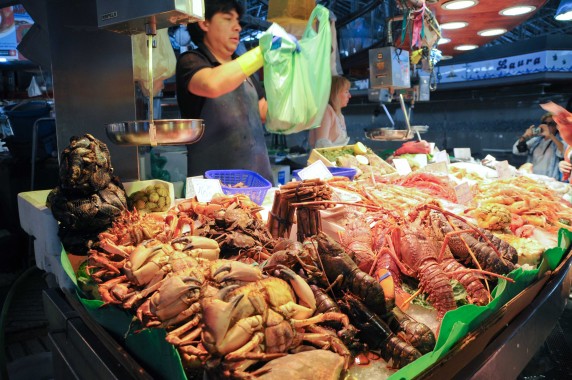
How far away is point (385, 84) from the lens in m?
4.25

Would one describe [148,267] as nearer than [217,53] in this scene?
Yes

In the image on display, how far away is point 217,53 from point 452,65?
1005 cm

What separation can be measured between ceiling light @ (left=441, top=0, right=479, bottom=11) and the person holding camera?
3125mm

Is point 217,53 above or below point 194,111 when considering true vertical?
above

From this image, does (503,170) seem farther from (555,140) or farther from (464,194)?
(555,140)

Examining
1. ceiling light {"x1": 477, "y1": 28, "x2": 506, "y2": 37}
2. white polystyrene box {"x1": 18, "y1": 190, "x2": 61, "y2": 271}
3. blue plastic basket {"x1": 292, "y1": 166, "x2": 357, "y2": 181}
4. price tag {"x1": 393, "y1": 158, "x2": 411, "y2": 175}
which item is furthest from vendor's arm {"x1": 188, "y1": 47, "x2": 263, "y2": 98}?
ceiling light {"x1": 477, "y1": 28, "x2": 506, "y2": 37}

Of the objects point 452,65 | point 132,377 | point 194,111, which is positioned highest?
point 452,65

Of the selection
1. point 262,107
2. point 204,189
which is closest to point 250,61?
point 262,107

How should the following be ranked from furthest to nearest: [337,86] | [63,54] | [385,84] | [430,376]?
[337,86]
[385,84]
[63,54]
[430,376]

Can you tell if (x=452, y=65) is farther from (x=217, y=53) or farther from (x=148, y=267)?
(x=148, y=267)

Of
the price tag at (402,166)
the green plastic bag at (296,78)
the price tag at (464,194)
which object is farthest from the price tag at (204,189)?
the price tag at (402,166)

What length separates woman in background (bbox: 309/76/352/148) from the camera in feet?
19.3

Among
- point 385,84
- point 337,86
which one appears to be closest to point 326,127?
point 337,86

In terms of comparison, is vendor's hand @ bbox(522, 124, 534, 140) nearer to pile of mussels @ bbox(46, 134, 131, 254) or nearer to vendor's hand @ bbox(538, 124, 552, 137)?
vendor's hand @ bbox(538, 124, 552, 137)
